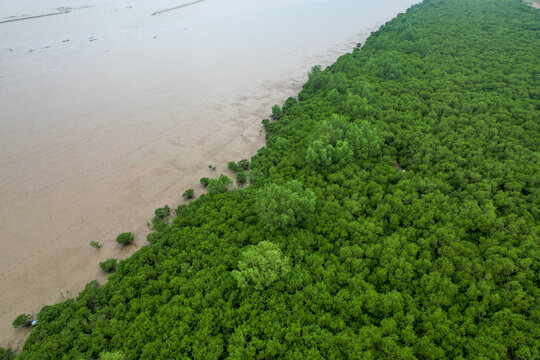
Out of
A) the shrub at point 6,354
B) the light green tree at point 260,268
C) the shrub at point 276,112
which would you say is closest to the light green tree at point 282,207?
the light green tree at point 260,268

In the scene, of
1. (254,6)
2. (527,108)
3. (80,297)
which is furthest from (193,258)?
(254,6)

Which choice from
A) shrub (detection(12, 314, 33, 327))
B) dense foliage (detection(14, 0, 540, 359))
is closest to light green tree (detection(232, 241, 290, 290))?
dense foliage (detection(14, 0, 540, 359))

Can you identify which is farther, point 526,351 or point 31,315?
point 31,315

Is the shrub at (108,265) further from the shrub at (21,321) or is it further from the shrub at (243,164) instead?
the shrub at (243,164)

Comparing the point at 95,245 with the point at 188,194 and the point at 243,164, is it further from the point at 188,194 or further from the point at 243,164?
the point at 243,164

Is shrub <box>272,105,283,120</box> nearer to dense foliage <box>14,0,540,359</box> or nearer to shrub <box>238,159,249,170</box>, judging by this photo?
dense foliage <box>14,0,540,359</box>

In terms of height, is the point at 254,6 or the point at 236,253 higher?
the point at 254,6

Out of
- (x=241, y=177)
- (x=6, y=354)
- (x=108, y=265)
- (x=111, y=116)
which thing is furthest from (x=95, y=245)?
(x=111, y=116)

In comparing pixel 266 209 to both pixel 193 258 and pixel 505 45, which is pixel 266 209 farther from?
pixel 505 45
